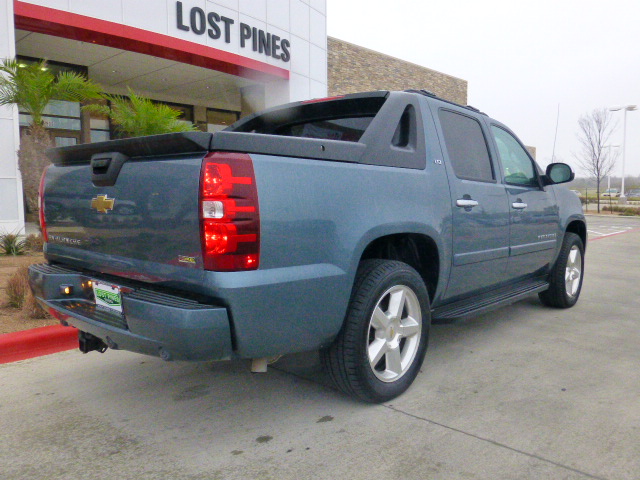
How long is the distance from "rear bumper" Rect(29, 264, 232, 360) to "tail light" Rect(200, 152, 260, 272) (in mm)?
230

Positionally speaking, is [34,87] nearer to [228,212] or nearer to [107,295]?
[107,295]

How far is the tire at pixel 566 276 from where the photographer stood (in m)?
5.26

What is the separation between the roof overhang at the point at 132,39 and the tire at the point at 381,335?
10.8 meters

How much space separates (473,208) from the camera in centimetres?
376

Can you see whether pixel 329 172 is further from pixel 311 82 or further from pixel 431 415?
pixel 311 82

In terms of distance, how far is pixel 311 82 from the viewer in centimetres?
1783

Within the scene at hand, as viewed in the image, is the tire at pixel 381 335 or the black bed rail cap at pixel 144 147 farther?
the tire at pixel 381 335

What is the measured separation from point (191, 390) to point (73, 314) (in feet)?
3.05

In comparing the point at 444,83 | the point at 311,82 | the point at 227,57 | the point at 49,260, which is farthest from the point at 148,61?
the point at 444,83

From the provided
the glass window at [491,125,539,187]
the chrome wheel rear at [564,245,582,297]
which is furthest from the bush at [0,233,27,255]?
the chrome wheel rear at [564,245,582,297]

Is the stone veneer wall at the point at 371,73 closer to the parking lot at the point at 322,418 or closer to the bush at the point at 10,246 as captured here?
the bush at the point at 10,246

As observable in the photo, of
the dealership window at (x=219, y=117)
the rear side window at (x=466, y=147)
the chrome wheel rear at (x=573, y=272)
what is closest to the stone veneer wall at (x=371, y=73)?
the dealership window at (x=219, y=117)

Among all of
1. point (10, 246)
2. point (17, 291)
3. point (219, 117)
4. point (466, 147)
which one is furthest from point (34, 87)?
point (219, 117)

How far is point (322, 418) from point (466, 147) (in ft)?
7.39
